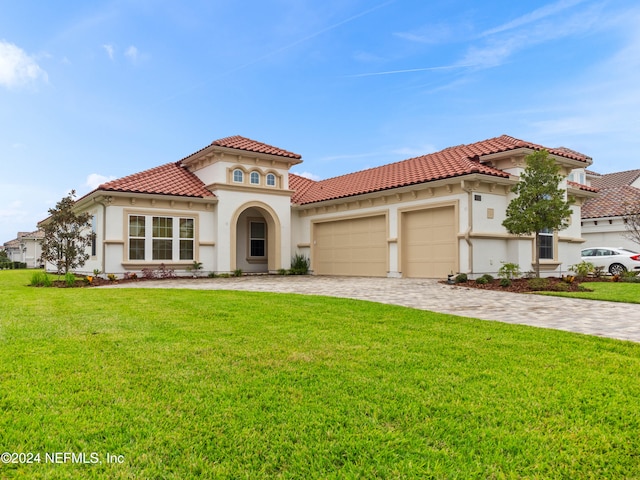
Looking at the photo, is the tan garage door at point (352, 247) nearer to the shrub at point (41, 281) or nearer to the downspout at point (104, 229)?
the downspout at point (104, 229)

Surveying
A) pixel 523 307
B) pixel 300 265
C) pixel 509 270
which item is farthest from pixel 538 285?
pixel 300 265

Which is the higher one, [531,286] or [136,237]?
[136,237]

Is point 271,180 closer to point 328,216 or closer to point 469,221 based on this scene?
point 328,216

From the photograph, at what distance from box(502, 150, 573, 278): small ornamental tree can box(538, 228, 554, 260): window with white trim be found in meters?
2.99

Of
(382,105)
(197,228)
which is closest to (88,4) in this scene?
(197,228)

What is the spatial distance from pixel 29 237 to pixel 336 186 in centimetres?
3982

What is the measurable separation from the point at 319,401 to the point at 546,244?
52.0ft

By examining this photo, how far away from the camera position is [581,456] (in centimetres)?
262

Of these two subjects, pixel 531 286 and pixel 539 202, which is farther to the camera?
pixel 539 202

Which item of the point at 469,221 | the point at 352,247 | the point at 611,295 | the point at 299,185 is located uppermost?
the point at 299,185

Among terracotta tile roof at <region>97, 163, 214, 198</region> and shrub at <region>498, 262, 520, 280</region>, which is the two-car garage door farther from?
terracotta tile roof at <region>97, 163, 214, 198</region>

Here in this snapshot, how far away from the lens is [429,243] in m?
16.2

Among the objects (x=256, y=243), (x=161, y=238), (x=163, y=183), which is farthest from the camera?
(x=256, y=243)

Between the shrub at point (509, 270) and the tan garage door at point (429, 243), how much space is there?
1489mm
